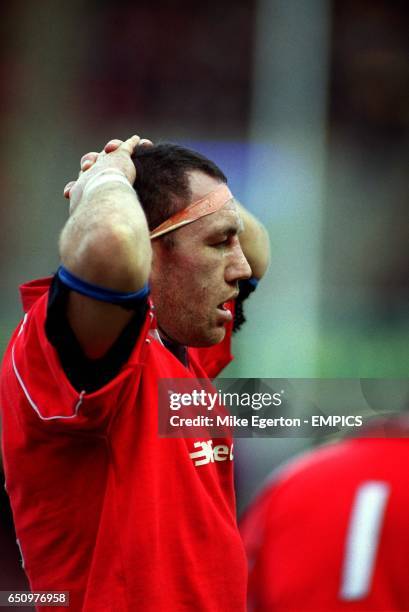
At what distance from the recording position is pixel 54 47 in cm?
376

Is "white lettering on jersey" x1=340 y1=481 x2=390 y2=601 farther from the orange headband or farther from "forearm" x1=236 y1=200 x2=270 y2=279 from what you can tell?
"forearm" x1=236 y1=200 x2=270 y2=279

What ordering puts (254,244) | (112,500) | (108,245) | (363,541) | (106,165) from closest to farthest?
(363,541) < (108,245) < (112,500) < (106,165) < (254,244)

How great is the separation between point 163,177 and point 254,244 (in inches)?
14.0

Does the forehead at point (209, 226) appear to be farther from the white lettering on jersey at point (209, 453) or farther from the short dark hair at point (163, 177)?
the white lettering on jersey at point (209, 453)

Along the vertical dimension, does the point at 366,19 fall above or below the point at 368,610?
above

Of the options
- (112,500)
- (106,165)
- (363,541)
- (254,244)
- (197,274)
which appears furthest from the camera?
(254,244)

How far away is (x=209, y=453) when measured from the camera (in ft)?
4.75

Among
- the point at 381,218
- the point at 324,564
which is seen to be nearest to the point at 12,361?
the point at 324,564

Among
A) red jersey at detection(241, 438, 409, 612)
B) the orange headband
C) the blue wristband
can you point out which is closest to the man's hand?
the orange headband

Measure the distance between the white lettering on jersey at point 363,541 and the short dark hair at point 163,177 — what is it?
0.88 m

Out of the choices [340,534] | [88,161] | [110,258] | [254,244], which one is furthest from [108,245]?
[254,244]

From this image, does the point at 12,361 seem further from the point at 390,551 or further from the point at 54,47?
the point at 54,47

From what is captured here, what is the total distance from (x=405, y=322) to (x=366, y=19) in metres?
1.46

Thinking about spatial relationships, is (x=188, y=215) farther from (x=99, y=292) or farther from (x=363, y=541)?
(x=363, y=541)
